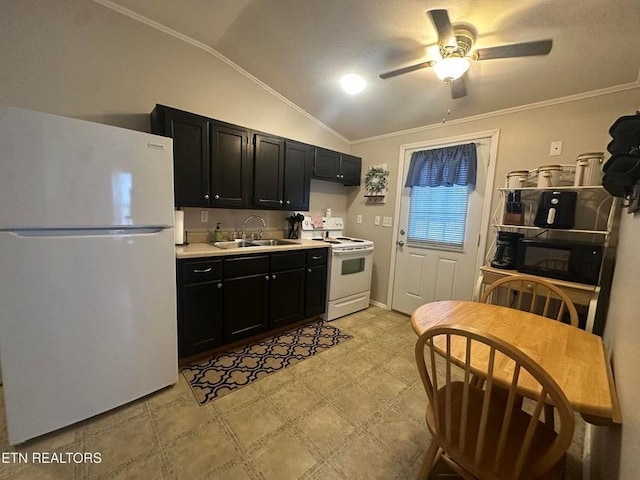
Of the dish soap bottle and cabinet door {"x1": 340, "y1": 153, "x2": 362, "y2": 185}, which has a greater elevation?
cabinet door {"x1": 340, "y1": 153, "x2": 362, "y2": 185}

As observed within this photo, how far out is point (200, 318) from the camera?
214cm

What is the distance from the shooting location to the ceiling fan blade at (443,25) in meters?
1.26

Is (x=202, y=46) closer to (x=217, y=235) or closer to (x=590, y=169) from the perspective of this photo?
(x=217, y=235)

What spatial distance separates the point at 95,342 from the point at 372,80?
2893 mm

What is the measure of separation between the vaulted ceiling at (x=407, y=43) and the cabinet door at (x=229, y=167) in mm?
770

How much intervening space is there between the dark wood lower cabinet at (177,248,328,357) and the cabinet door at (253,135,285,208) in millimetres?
581

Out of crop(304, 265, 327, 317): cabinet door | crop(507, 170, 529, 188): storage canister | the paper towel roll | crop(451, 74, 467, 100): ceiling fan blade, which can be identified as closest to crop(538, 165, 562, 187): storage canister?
crop(507, 170, 529, 188): storage canister

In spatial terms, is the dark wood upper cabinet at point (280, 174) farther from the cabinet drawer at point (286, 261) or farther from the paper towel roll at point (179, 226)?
the paper towel roll at point (179, 226)

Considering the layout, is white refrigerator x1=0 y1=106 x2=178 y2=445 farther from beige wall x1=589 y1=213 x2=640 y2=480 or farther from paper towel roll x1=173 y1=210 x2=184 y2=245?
beige wall x1=589 y1=213 x2=640 y2=480

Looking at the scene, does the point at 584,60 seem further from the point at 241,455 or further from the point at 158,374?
the point at 158,374

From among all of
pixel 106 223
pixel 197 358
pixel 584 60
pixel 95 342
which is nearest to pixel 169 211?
pixel 106 223

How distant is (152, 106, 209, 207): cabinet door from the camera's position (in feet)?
6.74

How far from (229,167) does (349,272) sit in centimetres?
178

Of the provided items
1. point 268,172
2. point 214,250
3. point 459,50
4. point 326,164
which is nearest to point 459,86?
point 459,50
